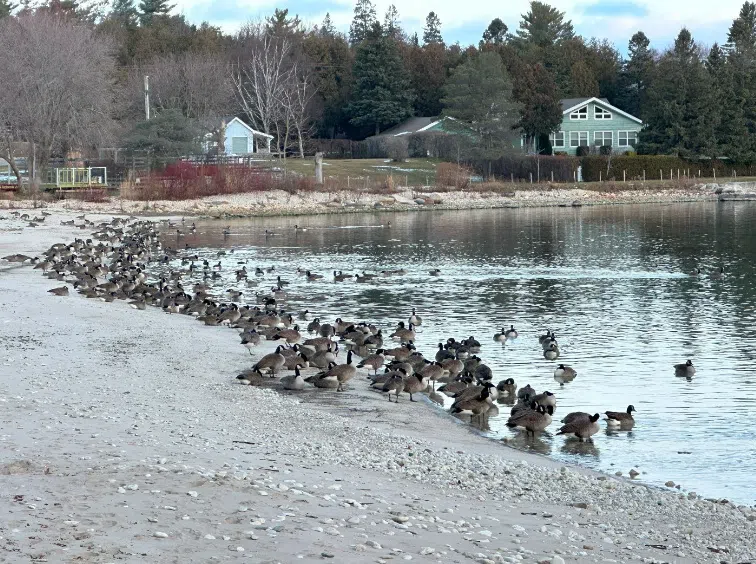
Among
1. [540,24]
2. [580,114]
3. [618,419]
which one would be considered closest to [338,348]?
[618,419]

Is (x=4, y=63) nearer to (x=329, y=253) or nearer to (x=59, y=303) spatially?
(x=329, y=253)

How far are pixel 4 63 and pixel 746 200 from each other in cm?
5704

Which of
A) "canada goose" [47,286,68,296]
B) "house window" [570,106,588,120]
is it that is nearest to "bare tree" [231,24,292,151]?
"house window" [570,106,588,120]

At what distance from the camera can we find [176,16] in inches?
5187

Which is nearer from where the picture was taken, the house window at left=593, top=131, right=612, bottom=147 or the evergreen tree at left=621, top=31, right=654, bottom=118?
the house window at left=593, top=131, right=612, bottom=147

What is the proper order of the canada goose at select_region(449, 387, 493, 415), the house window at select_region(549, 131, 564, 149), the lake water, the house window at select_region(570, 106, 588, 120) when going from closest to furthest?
the lake water → the canada goose at select_region(449, 387, 493, 415) → the house window at select_region(570, 106, 588, 120) → the house window at select_region(549, 131, 564, 149)

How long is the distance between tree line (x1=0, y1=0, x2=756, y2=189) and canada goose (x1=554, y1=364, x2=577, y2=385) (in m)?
51.5

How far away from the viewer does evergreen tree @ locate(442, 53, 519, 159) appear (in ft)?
295

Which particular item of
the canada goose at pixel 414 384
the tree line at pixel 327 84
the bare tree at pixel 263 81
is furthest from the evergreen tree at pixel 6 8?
the canada goose at pixel 414 384

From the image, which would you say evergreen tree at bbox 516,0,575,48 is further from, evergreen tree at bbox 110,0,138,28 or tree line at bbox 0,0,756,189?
evergreen tree at bbox 110,0,138,28

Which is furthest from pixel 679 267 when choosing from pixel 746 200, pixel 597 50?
pixel 597 50

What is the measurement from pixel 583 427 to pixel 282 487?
6.21 meters

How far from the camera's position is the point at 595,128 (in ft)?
329

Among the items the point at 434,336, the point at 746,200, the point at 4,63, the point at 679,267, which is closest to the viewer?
the point at 434,336
